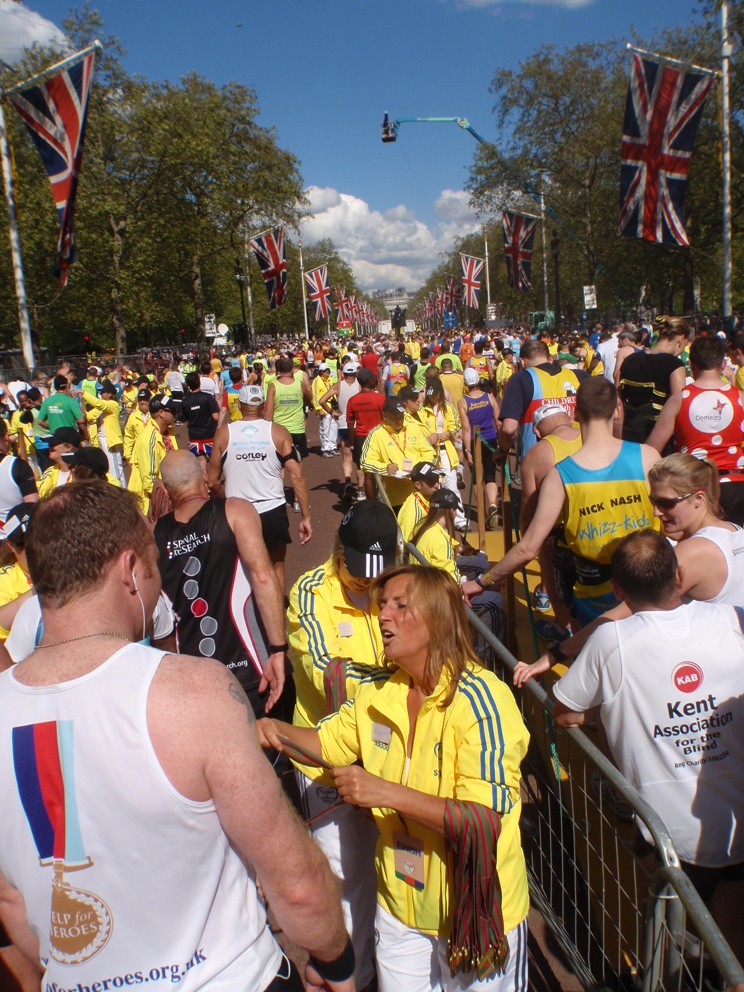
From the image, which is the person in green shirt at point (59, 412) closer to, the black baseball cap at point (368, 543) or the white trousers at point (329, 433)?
the white trousers at point (329, 433)

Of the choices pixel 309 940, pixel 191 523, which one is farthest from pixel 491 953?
pixel 191 523

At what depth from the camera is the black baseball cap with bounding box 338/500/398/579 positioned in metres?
2.84

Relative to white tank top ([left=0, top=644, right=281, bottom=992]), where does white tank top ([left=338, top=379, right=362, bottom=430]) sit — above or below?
above

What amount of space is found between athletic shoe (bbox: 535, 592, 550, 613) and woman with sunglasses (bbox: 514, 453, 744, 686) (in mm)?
2722

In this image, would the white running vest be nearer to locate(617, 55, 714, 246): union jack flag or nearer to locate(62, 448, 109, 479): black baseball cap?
locate(62, 448, 109, 479): black baseball cap

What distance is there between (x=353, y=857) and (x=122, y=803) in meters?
1.56

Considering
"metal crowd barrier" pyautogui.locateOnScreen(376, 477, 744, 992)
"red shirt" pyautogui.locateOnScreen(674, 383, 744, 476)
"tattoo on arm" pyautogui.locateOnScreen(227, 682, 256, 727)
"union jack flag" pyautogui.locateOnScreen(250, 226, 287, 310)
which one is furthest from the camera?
"union jack flag" pyautogui.locateOnScreen(250, 226, 287, 310)

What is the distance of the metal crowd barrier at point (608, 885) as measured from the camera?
2.00 metres

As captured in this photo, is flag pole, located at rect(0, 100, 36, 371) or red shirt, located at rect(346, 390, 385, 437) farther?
flag pole, located at rect(0, 100, 36, 371)

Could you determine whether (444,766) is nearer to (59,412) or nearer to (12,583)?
(12,583)

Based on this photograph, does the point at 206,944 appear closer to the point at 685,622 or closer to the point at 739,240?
the point at 685,622

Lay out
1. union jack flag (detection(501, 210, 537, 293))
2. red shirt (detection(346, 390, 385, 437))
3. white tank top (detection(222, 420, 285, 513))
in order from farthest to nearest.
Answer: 1. union jack flag (detection(501, 210, 537, 293))
2. red shirt (detection(346, 390, 385, 437))
3. white tank top (detection(222, 420, 285, 513))

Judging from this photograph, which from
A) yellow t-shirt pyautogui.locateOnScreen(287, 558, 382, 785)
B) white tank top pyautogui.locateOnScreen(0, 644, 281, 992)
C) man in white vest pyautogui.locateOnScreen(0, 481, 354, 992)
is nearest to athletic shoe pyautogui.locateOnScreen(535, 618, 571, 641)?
yellow t-shirt pyautogui.locateOnScreen(287, 558, 382, 785)

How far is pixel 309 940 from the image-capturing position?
67.1 inches
